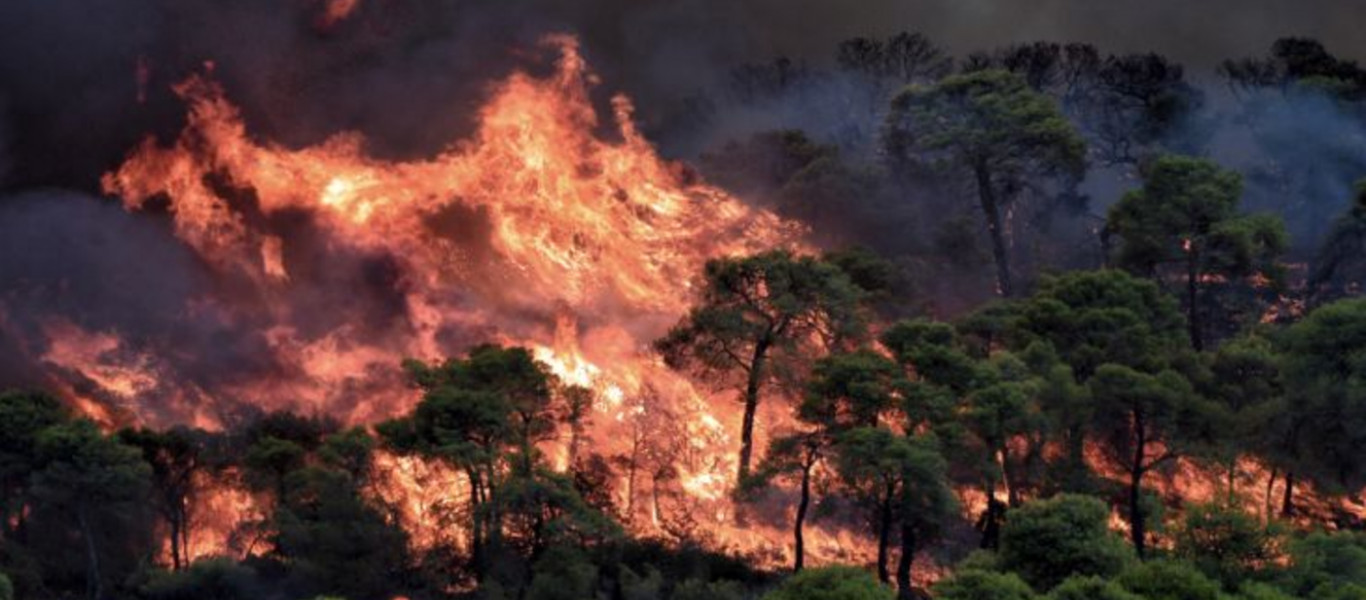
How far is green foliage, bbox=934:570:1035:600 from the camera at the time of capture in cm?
3556

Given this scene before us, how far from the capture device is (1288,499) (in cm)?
5528

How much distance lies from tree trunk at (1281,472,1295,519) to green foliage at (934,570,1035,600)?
22.9 meters

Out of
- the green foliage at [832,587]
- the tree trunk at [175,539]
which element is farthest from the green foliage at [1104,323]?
the tree trunk at [175,539]

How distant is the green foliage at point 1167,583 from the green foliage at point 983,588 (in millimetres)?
2555

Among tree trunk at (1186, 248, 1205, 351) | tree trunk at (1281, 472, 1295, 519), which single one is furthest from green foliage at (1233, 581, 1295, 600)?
tree trunk at (1186, 248, 1205, 351)

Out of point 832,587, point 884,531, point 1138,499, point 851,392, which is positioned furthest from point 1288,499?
point 832,587

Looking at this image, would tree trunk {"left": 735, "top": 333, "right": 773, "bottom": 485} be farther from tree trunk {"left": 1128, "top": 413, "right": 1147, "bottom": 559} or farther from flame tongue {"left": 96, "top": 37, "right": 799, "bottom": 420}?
tree trunk {"left": 1128, "top": 413, "right": 1147, "bottom": 559}

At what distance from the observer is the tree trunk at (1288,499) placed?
180 feet

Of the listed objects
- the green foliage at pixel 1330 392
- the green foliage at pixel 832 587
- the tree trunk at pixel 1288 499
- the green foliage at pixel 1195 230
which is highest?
the green foliage at pixel 1195 230

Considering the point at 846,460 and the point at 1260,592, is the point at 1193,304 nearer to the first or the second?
the point at 846,460

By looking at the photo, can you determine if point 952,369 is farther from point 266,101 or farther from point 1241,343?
point 266,101

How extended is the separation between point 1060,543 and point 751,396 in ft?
54.2

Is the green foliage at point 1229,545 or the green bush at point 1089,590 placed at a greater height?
the green foliage at point 1229,545

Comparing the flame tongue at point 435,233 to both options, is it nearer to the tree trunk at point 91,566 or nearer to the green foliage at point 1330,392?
the tree trunk at point 91,566
